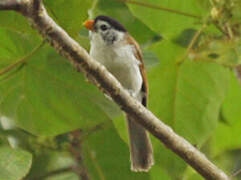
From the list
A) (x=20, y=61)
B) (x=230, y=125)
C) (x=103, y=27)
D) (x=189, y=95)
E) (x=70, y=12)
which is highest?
(x=70, y=12)

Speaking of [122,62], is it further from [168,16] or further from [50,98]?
[50,98]

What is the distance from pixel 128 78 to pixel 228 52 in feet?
3.55

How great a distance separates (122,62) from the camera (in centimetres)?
313

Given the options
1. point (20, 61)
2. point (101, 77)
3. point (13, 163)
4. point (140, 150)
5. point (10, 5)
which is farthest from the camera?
point (140, 150)

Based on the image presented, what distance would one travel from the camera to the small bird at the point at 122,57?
3.06 meters

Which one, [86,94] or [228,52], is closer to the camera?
[228,52]

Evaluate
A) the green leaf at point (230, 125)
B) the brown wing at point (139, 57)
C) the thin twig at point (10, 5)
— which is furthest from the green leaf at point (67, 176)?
the thin twig at point (10, 5)

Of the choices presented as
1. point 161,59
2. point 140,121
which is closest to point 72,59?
point 140,121

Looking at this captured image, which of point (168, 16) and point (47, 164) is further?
point (47, 164)

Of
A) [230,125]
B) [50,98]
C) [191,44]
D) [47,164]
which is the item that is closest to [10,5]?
[50,98]

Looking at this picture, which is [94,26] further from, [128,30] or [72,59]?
[72,59]

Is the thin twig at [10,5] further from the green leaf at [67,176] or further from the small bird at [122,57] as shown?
the green leaf at [67,176]

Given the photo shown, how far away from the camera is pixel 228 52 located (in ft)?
6.98

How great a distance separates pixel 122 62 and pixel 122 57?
1.3 inches
